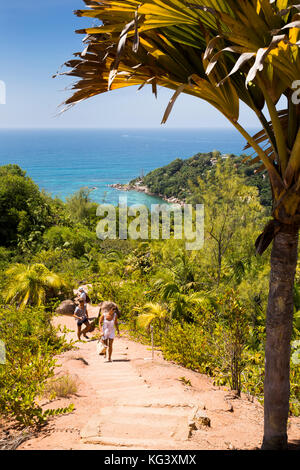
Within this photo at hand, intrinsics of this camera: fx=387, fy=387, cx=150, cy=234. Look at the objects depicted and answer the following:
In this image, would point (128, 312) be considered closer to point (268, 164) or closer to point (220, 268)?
point (220, 268)

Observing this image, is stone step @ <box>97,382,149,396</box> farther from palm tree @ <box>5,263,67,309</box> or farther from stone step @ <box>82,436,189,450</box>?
palm tree @ <box>5,263,67,309</box>

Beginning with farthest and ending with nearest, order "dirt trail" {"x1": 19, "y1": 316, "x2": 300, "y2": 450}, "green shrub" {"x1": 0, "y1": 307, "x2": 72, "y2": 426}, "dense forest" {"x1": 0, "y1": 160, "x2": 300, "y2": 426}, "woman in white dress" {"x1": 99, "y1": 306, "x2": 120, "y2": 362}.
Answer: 1. "woman in white dress" {"x1": 99, "y1": 306, "x2": 120, "y2": 362}
2. "dense forest" {"x1": 0, "y1": 160, "x2": 300, "y2": 426}
3. "green shrub" {"x1": 0, "y1": 307, "x2": 72, "y2": 426}
4. "dirt trail" {"x1": 19, "y1": 316, "x2": 300, "y2": 450}

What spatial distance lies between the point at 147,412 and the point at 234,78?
10.1ft

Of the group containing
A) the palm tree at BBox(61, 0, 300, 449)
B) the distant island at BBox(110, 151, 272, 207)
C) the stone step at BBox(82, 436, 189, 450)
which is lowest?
the stone step at BBox(82, 436, 189, 450)

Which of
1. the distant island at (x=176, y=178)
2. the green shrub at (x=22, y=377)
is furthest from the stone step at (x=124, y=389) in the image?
the distant island at (x=176, y=178)

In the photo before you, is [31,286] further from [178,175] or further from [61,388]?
[178,175]

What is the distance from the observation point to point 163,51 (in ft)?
9.21

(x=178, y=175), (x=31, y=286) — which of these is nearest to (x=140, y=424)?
(x=31, y=286)

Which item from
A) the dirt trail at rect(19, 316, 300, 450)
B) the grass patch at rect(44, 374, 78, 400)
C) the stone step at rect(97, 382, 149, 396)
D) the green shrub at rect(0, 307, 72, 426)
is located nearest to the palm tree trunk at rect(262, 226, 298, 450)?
the dirt trail at rect(19, 316, 300, 450)

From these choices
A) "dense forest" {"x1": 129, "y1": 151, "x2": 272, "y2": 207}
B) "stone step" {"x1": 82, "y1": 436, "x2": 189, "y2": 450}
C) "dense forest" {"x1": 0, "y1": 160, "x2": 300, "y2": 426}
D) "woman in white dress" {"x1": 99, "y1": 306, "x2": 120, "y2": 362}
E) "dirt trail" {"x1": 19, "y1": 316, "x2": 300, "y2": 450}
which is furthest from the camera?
"dense forest" {"x1": 129, "y1": 151, "x2": 272, "y2": 207}

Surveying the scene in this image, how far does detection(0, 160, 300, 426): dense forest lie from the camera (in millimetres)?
5037

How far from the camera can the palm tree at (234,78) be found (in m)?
2.45

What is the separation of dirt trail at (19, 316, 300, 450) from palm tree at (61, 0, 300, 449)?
0.75m
